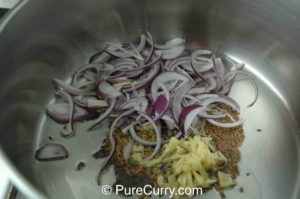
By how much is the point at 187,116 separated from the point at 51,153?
557mm

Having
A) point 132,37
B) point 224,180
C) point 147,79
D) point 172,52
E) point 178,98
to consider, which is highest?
point 132,37

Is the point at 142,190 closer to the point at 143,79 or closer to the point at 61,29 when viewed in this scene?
the point at 143,79

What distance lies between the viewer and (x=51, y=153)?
1291 mm

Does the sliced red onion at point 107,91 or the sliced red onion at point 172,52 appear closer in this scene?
the sliced red onion at point 107,91

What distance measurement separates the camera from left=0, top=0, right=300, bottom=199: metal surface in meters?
1.24

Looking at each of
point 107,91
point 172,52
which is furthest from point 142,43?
point 107,91

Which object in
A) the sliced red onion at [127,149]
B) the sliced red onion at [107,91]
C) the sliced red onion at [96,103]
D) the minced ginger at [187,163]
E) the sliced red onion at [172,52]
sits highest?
the sliced red onion at [172,52]

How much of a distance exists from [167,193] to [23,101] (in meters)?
0.67

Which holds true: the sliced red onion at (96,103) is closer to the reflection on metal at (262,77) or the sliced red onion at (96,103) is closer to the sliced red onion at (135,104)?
the sliced red onion at (135,104)

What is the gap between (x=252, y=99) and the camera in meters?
1.50

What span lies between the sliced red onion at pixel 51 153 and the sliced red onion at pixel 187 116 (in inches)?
18.6

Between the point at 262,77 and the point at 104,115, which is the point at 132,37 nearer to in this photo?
the point at 104,115

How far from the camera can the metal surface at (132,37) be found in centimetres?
124

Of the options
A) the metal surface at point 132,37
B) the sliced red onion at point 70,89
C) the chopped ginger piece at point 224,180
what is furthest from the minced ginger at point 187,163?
the sliced red onion at point 70,89
